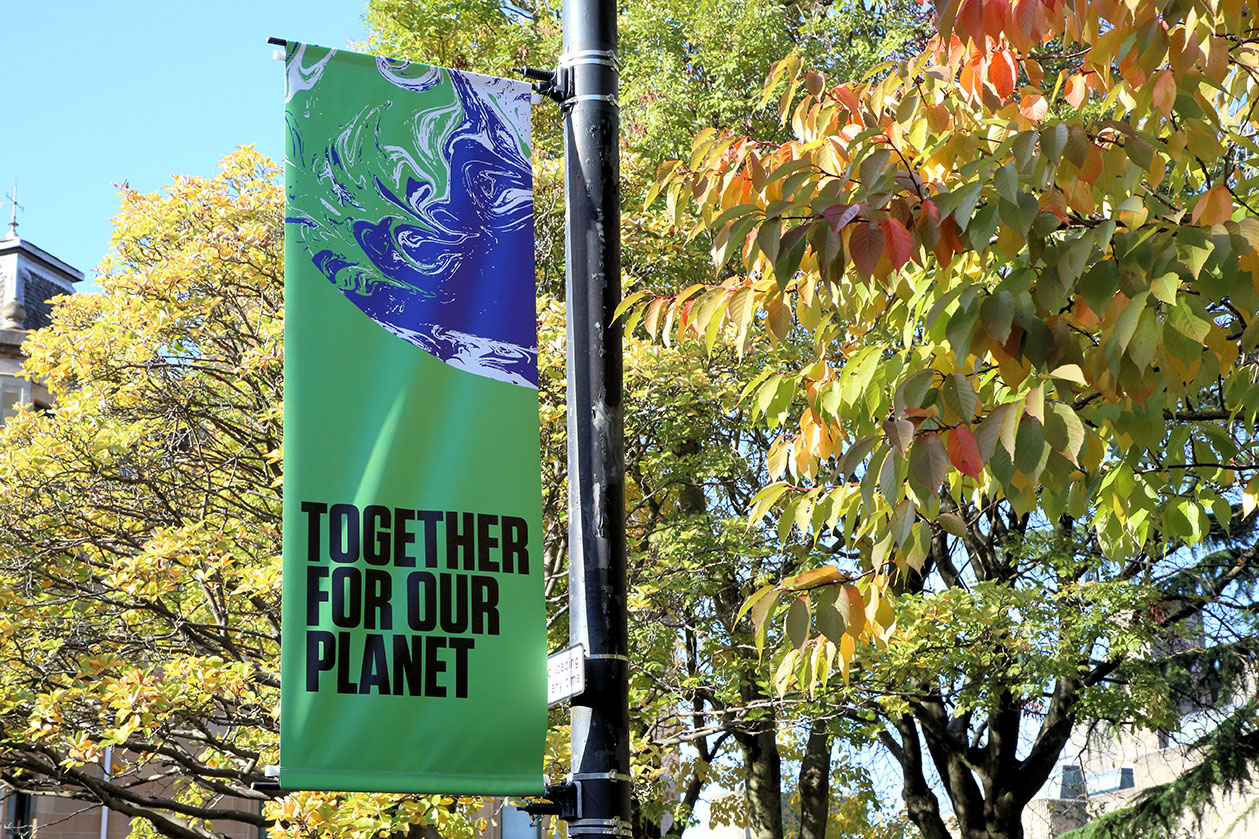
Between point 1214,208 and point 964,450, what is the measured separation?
3.94 feet

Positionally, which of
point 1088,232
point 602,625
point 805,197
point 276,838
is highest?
point 805,197

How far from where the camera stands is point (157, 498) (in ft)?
41.3

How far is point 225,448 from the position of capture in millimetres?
12930

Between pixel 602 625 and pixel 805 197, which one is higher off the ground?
pixel 805 197

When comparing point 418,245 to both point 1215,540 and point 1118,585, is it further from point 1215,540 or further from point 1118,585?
point 1215,540

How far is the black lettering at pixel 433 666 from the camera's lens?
4441 millimetres

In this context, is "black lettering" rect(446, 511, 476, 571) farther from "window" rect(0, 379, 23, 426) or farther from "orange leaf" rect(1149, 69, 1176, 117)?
"window" rect(0, 379, 23, 426)

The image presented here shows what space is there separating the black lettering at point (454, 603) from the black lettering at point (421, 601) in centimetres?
3

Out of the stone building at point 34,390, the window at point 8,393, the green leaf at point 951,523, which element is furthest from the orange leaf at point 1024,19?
the window at point 8,393

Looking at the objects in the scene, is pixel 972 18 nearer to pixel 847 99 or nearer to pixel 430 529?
pixel 847 99

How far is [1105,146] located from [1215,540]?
14.5 metres

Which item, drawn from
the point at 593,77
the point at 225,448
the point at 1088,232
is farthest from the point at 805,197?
the point at 225,448

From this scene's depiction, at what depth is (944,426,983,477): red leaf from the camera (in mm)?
3672

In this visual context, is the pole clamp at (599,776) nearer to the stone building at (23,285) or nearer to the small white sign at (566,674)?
the small white sign at (566,674)
